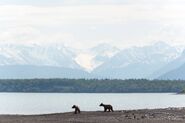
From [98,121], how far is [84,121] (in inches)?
44.7

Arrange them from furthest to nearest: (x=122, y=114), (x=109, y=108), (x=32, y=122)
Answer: (x=109, y=108) < (x=122, y=114) < (x=32, y=122)

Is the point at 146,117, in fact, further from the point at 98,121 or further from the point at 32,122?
the point at 32,122

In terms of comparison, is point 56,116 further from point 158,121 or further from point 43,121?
point 158,121

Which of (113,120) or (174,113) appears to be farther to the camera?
(174,113)

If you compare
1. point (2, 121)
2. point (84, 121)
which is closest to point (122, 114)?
point (84, 121)

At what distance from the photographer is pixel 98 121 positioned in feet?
180

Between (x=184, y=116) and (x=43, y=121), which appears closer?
(x=43, y=121)

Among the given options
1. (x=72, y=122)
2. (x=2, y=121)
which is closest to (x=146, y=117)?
(x=72, y=122)

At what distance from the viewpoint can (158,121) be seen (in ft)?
178

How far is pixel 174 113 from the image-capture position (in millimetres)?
64375

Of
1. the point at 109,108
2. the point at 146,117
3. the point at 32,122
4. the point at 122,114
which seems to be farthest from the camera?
the point at 109,108

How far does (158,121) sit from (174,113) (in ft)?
34.0

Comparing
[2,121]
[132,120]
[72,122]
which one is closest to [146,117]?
[132,120]

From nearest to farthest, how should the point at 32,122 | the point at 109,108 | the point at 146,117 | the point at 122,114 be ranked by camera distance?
the point at 32,122
the point at 146,117
the point at 122,114
the point at 109,108
